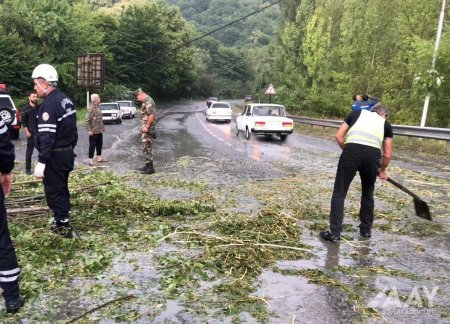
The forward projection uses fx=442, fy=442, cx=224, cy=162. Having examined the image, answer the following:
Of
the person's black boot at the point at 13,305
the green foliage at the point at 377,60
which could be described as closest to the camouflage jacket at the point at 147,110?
the person's black boot at the point at 13,305

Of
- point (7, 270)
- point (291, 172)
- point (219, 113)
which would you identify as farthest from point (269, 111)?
point (7, 270)

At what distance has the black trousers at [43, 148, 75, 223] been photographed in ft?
18.6

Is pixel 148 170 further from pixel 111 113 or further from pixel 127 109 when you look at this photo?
pixel 127 109

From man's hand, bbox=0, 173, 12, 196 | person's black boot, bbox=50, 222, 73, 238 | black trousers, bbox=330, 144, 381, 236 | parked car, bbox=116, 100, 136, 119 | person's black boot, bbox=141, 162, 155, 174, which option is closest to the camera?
man's hand, bbox=0, 173, 12, 196

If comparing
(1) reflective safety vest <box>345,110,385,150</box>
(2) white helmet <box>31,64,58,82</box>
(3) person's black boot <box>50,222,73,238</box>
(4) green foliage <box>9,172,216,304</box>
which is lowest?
(4) green foliage <box>9,172,216,304</box>

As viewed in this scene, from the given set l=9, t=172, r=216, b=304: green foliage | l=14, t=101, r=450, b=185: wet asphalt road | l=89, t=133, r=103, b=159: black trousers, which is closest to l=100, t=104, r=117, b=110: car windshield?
l=14, t=101, r=450, b=185: wet asphalt road

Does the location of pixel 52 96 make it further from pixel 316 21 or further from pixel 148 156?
pixel 316 21

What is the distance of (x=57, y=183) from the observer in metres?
5.71

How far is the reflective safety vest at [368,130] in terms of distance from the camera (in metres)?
5.89

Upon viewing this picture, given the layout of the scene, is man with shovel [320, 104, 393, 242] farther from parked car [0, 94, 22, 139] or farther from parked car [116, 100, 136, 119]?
parked car [116, 100, 136, 119]

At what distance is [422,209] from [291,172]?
4555 millimetres

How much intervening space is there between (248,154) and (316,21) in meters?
24.3

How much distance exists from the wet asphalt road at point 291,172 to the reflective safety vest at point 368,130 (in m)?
1.36

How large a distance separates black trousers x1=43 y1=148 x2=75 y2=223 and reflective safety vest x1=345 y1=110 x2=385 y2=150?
12.5ft
